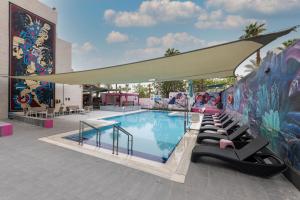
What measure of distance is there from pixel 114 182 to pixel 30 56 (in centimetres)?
A: 1285

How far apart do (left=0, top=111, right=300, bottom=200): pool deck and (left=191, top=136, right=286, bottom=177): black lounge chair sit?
0.54 feet

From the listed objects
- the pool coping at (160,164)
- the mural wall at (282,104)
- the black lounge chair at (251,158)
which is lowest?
the pool coping at (160,164)

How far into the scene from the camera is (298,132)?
3033 millimetres

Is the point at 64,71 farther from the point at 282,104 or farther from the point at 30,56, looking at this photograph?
the point at 282,104

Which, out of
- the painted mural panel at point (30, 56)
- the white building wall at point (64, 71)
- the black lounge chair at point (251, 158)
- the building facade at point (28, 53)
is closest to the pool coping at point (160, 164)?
the black lounge chair at point (251, 158)

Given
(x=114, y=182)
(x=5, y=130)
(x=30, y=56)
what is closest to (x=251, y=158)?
(x=114, y=182)

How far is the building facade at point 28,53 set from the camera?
10.6 m

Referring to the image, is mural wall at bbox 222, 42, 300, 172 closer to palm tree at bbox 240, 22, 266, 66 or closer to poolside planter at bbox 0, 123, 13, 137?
poolside planter at bbox 0, 123, 13, 137

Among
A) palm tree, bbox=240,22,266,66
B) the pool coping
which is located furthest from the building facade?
palm tree, bbox=240,22,266,66

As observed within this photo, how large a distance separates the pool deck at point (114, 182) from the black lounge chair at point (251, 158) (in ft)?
0.54

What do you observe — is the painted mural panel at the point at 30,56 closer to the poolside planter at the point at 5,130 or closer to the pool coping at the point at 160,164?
the poolside planter at the point at 5,130

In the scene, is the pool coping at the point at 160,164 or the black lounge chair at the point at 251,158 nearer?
the black lounge chair at the point at 251,158

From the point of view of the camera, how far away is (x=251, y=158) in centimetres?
390

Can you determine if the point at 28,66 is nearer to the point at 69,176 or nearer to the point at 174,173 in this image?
the point at 69,176
